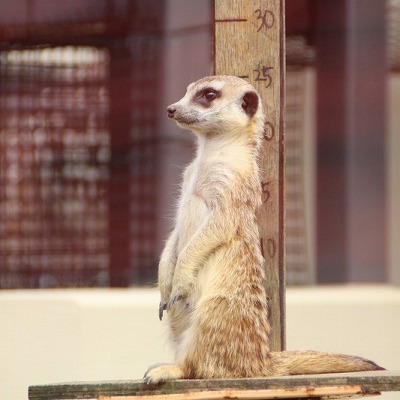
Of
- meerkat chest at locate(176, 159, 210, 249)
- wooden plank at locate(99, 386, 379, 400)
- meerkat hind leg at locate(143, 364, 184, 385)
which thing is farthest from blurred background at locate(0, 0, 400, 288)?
wooden plank at locate(99, 386, 379, 400)

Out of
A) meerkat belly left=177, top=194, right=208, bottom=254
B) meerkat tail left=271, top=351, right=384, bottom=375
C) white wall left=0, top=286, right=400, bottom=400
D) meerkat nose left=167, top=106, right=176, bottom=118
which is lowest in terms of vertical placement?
white wall left=0, top=286, right=400, bottom=400

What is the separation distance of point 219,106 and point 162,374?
62 centimetres

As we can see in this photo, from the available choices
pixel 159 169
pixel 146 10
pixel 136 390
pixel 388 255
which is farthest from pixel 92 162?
pixel 136 390

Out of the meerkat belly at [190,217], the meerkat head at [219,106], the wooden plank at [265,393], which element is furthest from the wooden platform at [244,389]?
the meerkat head at [219,106]

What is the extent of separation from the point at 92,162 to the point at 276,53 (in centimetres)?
178

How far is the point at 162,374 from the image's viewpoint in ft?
7.64

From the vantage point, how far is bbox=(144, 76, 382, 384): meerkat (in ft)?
7.79

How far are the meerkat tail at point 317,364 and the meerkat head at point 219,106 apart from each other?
531 mm

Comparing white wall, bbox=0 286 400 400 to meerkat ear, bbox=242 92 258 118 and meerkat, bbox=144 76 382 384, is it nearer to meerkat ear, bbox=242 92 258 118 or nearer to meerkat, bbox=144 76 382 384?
meerkat, bbox=144 76 382 384

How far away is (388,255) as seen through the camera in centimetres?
432

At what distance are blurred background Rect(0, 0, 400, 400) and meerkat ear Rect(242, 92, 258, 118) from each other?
1596 mm

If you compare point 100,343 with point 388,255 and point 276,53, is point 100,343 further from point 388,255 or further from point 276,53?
point 276,53

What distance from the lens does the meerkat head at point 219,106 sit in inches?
98.1

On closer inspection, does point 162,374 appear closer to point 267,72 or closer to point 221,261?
point 221,261
